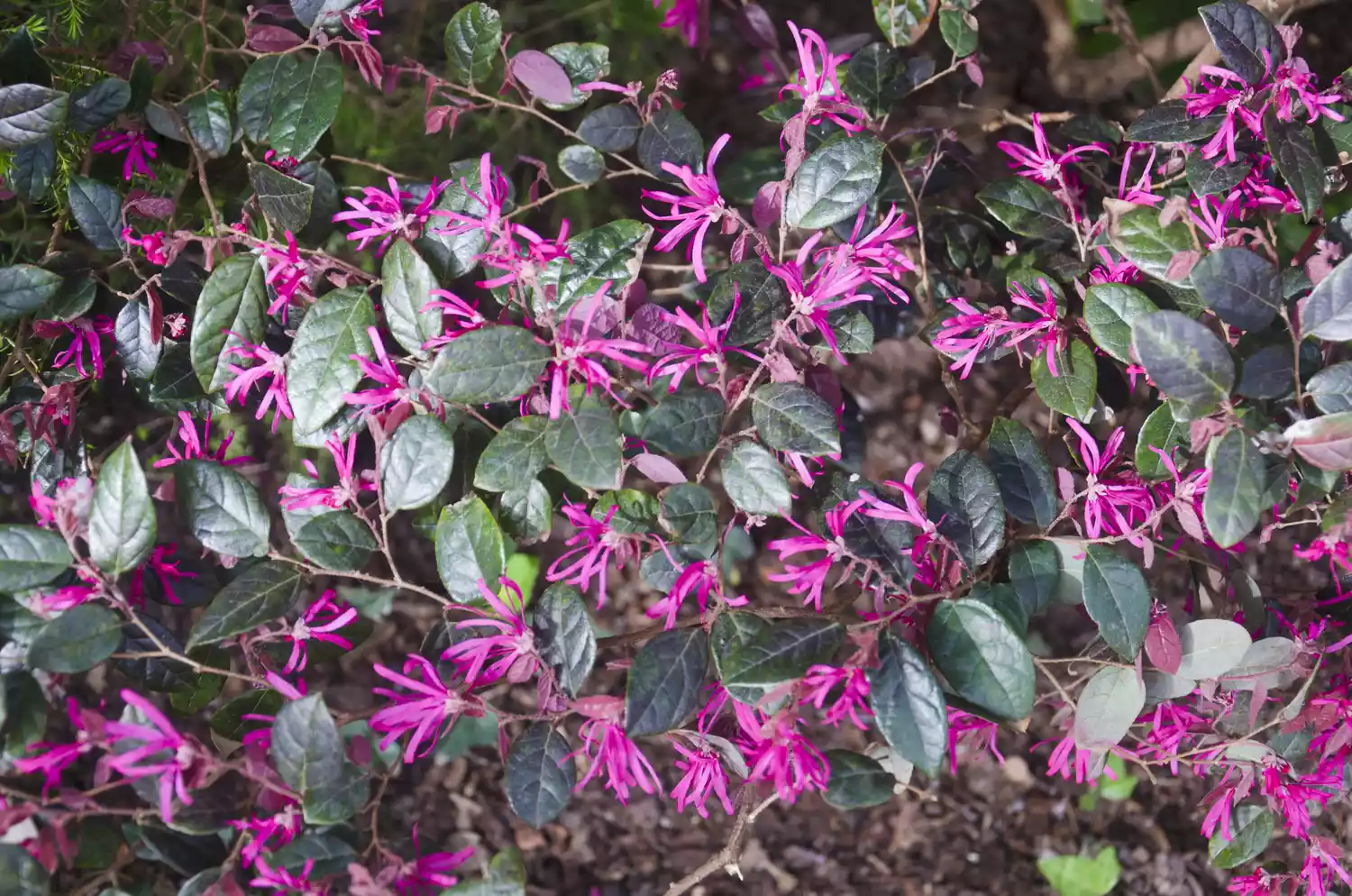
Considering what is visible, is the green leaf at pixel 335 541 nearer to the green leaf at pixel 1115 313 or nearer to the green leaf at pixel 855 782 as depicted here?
the green leaf at pixel 855 782

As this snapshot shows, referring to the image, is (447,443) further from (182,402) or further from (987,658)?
(987,658)

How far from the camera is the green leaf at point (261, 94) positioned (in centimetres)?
89

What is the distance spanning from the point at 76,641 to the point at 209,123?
51 centimetres

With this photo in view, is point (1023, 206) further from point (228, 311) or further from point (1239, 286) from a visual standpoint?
point (228, 311)

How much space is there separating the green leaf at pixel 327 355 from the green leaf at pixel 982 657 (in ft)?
1.70

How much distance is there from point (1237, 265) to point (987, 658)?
0.36 m

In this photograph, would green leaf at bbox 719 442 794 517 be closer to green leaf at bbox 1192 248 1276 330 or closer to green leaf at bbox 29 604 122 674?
green leaf at bbox 1192 248 1276 330

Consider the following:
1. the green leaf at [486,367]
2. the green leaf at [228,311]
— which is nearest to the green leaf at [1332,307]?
the green leaf at [486,367]

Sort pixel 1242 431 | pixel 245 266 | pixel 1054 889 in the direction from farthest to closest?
pixel 1054 889 < pixel 245 266 < pixel 1242 431

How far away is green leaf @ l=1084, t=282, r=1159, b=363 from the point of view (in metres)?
0.82

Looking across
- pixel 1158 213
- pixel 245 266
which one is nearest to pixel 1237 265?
pixel 1158 213

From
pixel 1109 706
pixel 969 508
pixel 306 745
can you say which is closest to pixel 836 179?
pixel 969 508

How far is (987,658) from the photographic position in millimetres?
751

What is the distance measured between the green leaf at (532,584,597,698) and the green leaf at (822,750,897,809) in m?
0.23
